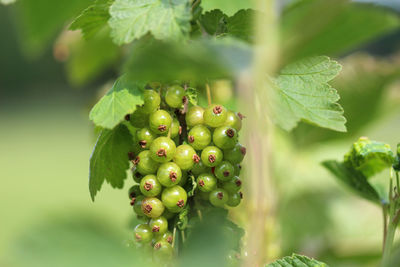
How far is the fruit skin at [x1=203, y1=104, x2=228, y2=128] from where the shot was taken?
1.32ft

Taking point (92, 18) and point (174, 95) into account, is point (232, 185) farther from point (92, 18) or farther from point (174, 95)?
point (92, 18)

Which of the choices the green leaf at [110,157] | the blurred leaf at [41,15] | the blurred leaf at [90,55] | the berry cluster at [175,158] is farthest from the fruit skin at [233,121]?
the blurred leaf at [90,55]

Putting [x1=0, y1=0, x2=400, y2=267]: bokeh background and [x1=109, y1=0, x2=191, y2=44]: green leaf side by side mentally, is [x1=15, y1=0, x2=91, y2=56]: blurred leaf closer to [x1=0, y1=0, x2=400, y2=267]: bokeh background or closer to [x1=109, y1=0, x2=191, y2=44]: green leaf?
[x1=0, y1=0, x2=400, y2=267]: bokeh background

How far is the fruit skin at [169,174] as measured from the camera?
40 cm

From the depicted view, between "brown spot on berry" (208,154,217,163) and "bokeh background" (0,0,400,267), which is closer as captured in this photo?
"bokeh background" (0,0,400,267)

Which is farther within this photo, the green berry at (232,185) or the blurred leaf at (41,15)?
the blurred leaf at (41,15)

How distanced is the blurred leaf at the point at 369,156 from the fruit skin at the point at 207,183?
0.56 ft

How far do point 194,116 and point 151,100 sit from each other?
42 mm

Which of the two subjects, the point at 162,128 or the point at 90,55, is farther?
the point at 90,55

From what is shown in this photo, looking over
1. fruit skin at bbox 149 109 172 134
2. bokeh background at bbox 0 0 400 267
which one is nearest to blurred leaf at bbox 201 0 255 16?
bokeh background at bbox 0 0 400 267

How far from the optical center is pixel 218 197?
1.33 ft

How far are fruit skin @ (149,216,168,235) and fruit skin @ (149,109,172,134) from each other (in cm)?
8

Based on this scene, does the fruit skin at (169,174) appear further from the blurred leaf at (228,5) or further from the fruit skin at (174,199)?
the blurred leaf at (228,5)

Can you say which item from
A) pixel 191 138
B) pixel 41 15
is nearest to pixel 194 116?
pixel 191 138
